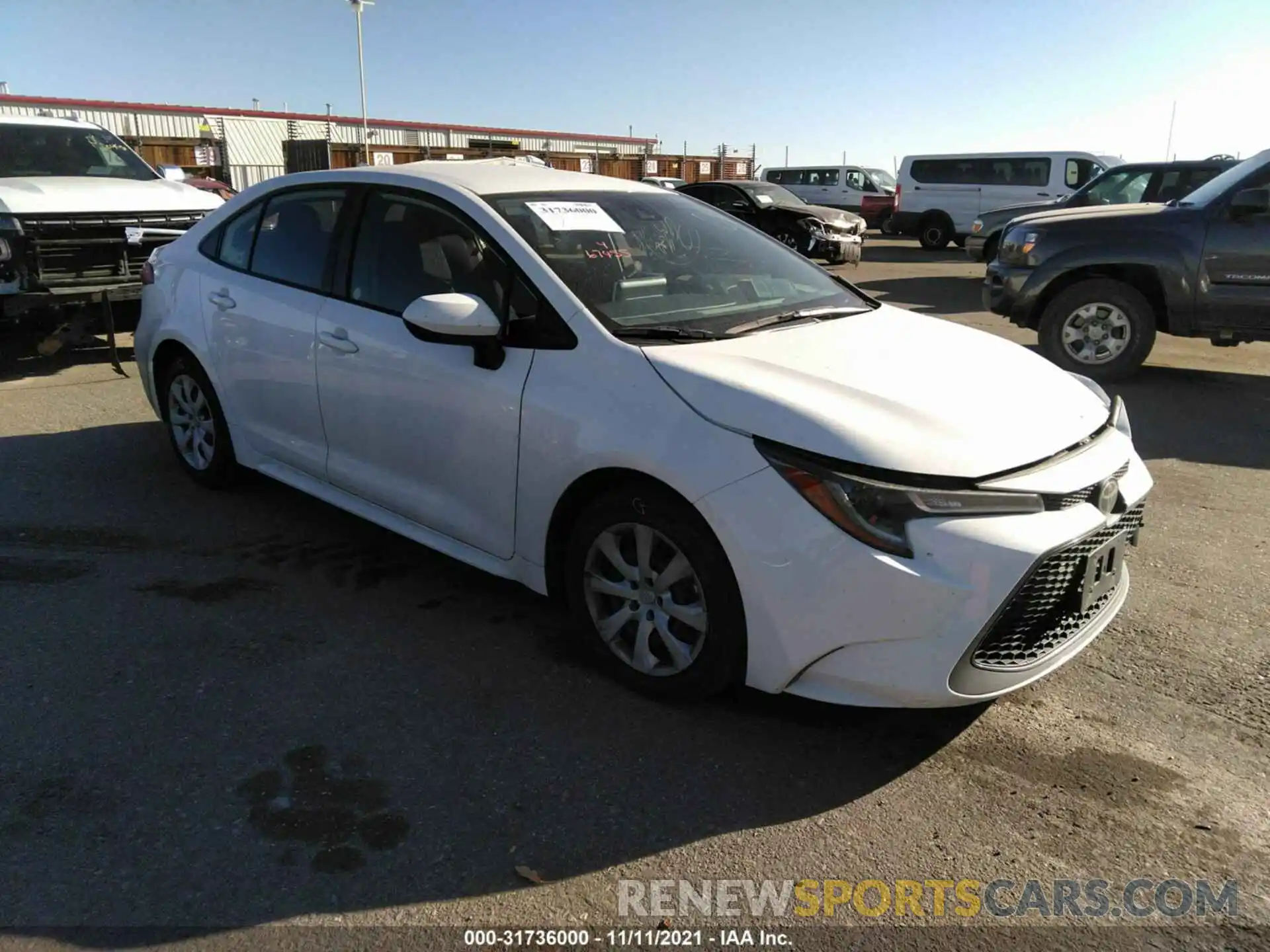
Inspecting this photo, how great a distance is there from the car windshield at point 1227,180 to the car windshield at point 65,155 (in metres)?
8.98

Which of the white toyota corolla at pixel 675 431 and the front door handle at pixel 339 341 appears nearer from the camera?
the white toyota corolla at pixel 675 431

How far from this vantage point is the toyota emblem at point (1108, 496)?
275cm

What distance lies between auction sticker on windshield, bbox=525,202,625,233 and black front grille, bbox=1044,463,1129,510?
6.20ft

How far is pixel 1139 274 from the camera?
7.65 meters

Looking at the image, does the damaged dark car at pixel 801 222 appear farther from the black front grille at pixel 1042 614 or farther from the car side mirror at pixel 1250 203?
the black front grille at pixel 1042 614

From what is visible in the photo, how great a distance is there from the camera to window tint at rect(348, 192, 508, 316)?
350 centimetres

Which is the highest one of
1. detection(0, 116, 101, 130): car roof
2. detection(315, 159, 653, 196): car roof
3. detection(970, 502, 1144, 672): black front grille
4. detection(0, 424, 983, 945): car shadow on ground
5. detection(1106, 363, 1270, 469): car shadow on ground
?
detection(0, 116, 101, 130): car roof

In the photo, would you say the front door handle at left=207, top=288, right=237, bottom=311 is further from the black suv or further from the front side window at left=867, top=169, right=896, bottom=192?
the front side window at left=867, top=169, right=896, bottom=192

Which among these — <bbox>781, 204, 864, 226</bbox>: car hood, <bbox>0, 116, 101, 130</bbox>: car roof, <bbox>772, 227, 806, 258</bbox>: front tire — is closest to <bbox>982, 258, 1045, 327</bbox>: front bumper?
<bbox>772, 227, 806, 258</bbox>: front tire

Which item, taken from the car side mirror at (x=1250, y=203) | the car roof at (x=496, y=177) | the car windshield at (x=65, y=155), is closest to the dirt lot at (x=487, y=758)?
the car roof at (x=496, y=177)

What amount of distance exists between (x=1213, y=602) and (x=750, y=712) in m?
2.09

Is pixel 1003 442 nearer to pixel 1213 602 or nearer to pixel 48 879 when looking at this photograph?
pixel 1213 602

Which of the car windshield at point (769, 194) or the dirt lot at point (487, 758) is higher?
the car windshield at point (769, 194)

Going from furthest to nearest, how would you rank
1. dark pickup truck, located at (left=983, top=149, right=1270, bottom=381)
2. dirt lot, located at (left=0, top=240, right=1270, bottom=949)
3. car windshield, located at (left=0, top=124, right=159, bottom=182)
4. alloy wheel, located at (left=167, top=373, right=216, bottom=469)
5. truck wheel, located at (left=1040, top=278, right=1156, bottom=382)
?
car windshield, located at (left=0, top=124, right=159, bottom=182) → truck wheel, located at (left=1040, top=278, right=1156, bottom=382) → dark pickup truck, located at (left=983, top=149, right=1270, bottom=381) → alloy wheel, located at (left=167, top=373, right=216, bottom=469) → dirt lot, located at (left=0, top=240, right=1270, bottom=949)
